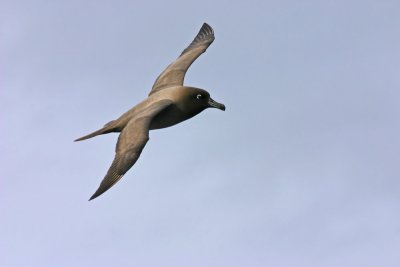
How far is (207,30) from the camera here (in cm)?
2428

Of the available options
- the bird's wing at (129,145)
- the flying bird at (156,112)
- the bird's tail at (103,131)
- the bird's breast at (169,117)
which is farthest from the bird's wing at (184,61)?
the bird's wing at (129,145)

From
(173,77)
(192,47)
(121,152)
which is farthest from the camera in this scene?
(192,47)

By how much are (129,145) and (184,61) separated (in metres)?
6.38

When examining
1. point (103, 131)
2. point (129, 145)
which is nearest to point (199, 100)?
point (103, 131)

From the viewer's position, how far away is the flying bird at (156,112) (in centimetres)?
1584

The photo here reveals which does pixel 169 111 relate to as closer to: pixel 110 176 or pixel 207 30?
pixel 110 176

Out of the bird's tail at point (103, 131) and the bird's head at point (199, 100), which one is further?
the bird's head at point (199, 100)

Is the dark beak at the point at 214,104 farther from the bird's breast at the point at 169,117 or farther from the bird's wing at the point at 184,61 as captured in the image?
the bird's wing at the point at 184,61

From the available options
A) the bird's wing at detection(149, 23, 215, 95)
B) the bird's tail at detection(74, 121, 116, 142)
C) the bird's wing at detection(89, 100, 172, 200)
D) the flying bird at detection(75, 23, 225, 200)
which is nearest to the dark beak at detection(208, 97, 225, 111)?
the flying bird at detection(75, 23, 225, 200)

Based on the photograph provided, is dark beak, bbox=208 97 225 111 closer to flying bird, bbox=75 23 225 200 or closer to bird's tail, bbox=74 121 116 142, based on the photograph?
flying bird, bbox=75 23 225 200

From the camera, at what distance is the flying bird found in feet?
52.0

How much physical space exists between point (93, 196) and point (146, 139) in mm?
2340

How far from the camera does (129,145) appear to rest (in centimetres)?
1625

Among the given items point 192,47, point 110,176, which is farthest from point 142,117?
point 192,47
